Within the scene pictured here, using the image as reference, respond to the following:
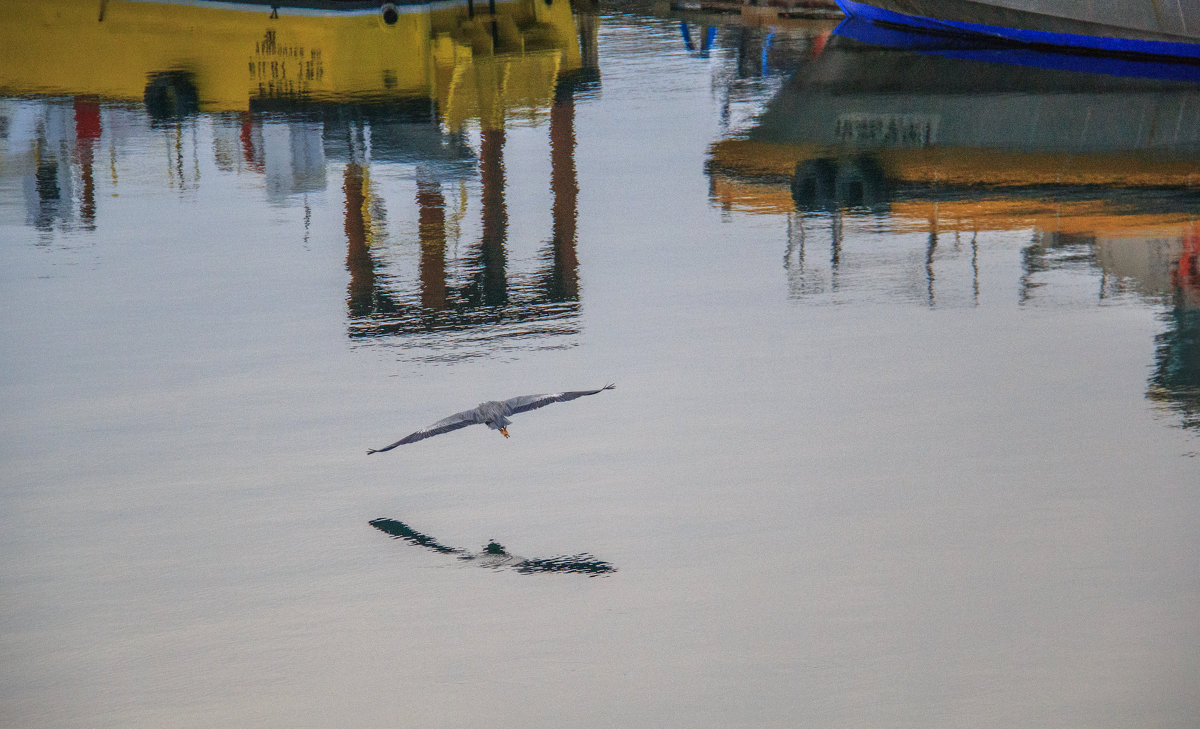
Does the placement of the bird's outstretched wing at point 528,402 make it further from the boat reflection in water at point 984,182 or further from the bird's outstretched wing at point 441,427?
the boat reflection in water at point 984,182

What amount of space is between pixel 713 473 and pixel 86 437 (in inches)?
146

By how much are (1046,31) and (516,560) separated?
1931 cm

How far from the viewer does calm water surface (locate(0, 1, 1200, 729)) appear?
5812mm

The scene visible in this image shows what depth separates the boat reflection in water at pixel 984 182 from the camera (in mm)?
10602

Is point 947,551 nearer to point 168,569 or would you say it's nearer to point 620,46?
point 168,569

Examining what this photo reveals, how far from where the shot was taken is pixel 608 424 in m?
8.18

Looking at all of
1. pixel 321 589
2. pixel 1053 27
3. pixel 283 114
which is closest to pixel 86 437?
pixel 321 589

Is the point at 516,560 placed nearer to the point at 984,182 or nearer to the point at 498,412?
the point at 498,412

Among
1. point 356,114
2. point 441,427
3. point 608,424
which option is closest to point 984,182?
point 608,424

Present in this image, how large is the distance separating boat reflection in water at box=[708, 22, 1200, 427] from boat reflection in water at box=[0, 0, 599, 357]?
2258 mm

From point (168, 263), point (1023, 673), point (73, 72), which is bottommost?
point (1023, 673)

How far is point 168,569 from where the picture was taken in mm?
6711

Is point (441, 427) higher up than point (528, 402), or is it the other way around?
point (528, 402)

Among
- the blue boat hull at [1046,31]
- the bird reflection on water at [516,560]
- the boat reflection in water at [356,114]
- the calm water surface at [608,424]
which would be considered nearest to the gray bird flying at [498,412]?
the calm water surface at [608,424]
